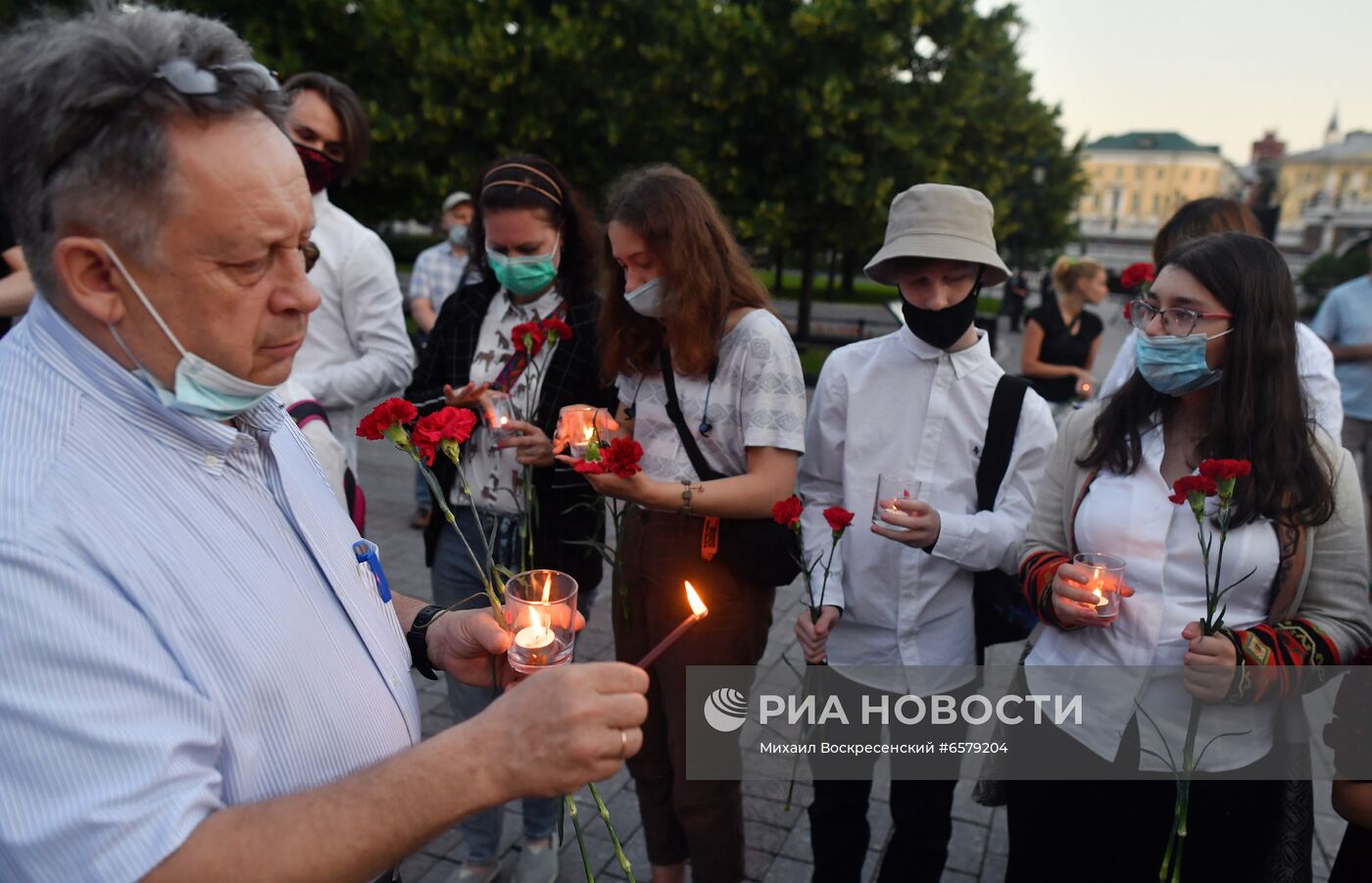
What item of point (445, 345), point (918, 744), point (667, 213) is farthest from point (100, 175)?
point (918, 744)

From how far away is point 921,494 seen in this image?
2.61 meters

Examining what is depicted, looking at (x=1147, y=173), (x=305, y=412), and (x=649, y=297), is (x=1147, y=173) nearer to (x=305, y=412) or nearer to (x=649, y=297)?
(x=649, y=297)

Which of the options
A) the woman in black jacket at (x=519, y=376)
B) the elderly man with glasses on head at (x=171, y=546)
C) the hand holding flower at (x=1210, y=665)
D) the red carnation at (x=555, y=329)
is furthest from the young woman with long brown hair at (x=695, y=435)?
the elderly man with glasses on head at (x=171, y=546)

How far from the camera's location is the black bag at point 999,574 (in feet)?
8.73

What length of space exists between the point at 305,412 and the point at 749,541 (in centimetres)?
135

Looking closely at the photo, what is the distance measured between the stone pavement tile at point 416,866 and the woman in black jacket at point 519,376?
0.21 metres

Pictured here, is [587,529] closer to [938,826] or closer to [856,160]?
[938,826]

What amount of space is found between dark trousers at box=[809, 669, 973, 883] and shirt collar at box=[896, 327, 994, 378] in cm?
100

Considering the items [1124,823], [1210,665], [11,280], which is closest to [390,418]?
[1210,665]

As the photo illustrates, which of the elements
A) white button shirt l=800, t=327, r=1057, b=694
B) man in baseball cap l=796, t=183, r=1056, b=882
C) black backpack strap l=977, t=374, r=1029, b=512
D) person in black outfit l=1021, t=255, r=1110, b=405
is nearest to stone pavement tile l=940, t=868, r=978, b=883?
man in baseball cap l=796, t=183, r=1056, b=882

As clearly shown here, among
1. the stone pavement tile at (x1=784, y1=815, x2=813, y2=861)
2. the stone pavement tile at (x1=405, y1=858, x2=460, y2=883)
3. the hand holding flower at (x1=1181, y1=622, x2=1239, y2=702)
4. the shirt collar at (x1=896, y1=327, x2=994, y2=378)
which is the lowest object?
the stone pavement tile at (x1=405, y1=858, x2=460, y2=883)

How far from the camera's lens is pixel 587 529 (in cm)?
323

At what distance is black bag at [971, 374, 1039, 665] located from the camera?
266 cm

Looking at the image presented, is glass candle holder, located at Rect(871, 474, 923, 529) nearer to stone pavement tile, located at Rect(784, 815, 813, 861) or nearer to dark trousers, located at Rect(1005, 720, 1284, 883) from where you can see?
dark trousers, located at Rect(1005, 720, 1284, 883)
